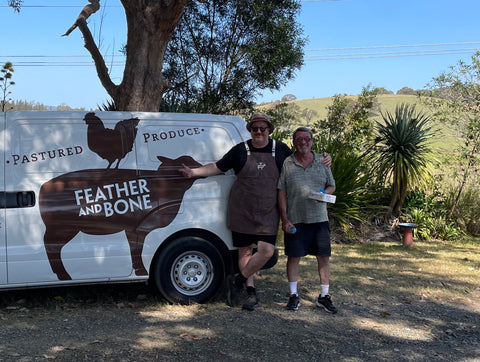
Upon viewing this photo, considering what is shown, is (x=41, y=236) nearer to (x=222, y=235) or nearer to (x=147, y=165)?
(x=147, y=165)

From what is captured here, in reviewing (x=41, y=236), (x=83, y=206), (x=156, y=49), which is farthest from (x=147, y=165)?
(x=156, y=49)

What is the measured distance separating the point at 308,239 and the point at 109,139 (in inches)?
91.2

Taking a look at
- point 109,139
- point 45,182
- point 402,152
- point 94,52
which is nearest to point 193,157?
point 109,139

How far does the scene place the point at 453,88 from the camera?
12203 mm

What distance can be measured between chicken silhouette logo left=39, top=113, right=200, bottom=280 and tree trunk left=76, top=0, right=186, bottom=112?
3400mm

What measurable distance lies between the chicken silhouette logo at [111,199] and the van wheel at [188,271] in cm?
24

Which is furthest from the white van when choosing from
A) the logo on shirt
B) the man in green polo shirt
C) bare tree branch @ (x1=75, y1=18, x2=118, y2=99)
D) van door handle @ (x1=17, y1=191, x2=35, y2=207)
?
bare tree branch @ (x1=75, y1=18, x2=118, y2=99)

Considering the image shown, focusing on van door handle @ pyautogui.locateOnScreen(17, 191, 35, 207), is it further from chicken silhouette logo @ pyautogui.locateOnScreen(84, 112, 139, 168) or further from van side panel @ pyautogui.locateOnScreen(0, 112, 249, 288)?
chicken silhouette logo @ pyautogui.locateOnScreen(84, 112, 139, 168)

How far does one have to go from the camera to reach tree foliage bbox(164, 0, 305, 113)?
12.6 meters

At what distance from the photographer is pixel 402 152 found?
421 inches

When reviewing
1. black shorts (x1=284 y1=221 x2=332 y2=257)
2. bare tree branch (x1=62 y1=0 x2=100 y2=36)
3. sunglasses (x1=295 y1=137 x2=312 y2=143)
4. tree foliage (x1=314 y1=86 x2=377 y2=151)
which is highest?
bare tree branch (x1=62 y1=0 x2=100 y2=36)

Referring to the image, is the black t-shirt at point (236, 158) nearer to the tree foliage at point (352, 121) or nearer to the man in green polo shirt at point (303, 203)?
the man in green polo shirt at point (303, 203)

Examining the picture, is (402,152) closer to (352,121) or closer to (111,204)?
(352,121)

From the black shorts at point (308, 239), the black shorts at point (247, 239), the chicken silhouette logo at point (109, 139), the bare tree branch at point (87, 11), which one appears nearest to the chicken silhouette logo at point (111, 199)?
the chicken silhouette logo at point (109, 139)
